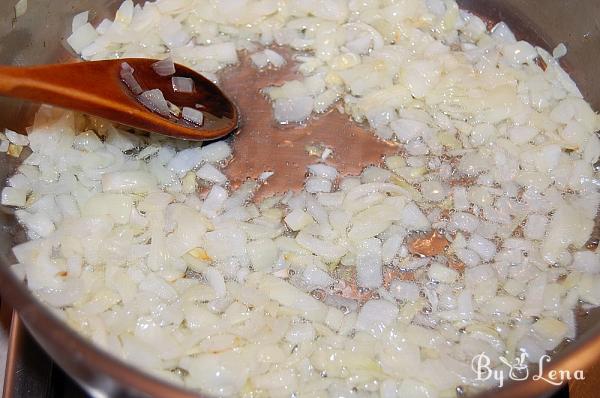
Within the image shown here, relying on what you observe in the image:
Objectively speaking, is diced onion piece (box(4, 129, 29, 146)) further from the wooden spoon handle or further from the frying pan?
the wooden spoon handle

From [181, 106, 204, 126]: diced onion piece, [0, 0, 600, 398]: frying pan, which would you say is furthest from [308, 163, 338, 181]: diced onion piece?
[181, 106, 204, 126]: diced onion piece

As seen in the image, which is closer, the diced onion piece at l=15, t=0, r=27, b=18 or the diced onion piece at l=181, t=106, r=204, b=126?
the diced onion piece at l=181, t=106, r=204, b=126

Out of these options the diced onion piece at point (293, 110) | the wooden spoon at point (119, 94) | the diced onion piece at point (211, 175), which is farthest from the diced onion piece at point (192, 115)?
the diced onion piece at point (293, 110)

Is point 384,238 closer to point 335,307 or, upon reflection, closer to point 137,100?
point 335,307

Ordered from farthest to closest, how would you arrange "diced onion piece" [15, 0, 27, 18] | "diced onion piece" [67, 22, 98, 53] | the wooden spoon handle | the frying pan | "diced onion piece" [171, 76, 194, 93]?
"diced onion piece" [67, 22, 98, 53] < "diced onion piece" [15, 0, 27, 18] < "diced onion piece" [171, 76, 194, 93] < the wooden spoon handle < the frying pan

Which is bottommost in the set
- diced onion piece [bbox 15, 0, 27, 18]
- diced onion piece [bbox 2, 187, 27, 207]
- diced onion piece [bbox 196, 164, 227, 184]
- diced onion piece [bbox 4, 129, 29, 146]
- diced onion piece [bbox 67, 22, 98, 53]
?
diced onion piece [bbox 2, 187, 27, 207]

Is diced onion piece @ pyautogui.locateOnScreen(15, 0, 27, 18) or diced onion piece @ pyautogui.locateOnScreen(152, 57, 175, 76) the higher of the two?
diced onion piece @ pyautogui.locateOnScreen(152, 57, 175, 76)

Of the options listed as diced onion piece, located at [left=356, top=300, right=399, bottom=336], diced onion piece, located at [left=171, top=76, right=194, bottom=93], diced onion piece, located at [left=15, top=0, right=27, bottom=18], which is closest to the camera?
diced onion piece, located at [left=356, top=300, right=399, bottom=336]
